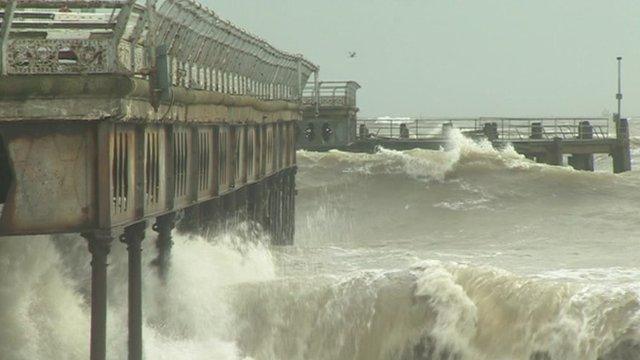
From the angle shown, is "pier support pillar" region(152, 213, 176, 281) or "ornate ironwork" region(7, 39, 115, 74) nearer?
"ornate ironwork" region(7, 39, 115, 74)

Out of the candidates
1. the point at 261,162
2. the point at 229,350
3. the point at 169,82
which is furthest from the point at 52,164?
the point at 261,162

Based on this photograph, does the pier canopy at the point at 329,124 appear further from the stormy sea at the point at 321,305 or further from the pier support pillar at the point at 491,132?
the stormy sea at the point at 321,305

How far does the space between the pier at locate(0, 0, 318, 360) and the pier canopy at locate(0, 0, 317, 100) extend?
14mm

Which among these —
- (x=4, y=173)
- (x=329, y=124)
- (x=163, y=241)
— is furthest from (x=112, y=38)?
(x=329, y=124)

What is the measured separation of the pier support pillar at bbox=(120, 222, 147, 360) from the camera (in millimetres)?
16391

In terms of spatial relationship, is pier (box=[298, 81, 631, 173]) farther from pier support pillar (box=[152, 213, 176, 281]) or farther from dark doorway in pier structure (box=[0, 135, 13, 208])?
dark doorway in pier structure (box=[0, 135, 13, 208])

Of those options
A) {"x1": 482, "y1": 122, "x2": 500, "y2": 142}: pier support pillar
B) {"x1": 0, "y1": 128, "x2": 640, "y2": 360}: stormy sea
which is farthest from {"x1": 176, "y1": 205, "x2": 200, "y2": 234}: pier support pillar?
{"x1": 482, "y1": 122, "x2": 500, "y2": 142}: pier support pillar

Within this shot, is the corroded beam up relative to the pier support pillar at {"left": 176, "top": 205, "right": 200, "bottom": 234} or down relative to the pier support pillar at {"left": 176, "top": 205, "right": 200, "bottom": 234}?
up

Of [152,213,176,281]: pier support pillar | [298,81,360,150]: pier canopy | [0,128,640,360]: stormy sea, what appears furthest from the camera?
[298,81,360,150]: pier canopy

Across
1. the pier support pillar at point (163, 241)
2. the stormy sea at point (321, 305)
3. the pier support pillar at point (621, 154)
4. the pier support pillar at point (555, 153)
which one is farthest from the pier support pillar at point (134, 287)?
the pier support pillar at point (621, 154)

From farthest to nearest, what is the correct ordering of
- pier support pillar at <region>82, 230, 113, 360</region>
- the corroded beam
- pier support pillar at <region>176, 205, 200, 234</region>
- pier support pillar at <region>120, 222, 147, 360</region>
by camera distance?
1. pier support pillar at <region>176, 205, 200, 234</region>
2. pier support pillar at <region>120, 222, 147, 360</region>
3. the corroded beam
4. pier support pillar at <region>82, 230, 113, 360</region>

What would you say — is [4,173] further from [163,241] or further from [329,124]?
[329,124]

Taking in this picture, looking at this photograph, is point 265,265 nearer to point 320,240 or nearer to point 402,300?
point 402,300

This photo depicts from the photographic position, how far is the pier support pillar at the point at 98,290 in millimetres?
14594
